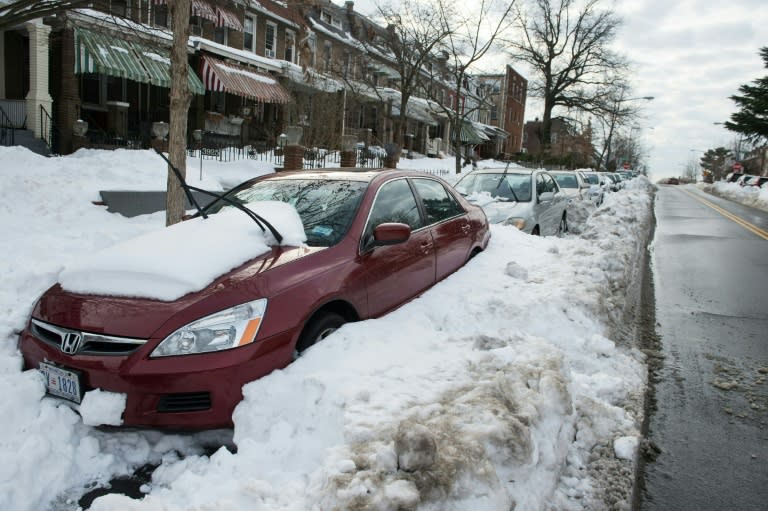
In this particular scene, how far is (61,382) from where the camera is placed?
3014mm

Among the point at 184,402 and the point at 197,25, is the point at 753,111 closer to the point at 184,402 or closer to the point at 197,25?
the point at 197,25

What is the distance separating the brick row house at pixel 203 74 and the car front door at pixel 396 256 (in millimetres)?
4792

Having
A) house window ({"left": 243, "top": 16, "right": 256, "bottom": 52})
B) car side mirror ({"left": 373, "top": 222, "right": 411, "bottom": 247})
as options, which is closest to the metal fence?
house window ({"left": 243, "top": 16, "right": 256, "bottom": 52})

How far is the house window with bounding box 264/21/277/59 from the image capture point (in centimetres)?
2778

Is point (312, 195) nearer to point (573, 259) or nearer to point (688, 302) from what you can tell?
point (573, 259)

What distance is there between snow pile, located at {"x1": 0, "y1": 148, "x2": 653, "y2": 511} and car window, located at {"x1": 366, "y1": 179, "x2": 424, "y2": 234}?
70cm

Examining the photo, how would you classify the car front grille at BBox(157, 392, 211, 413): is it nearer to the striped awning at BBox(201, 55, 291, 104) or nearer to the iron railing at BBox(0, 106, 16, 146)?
the iron railing at BBox(0, 106, 16, 146)

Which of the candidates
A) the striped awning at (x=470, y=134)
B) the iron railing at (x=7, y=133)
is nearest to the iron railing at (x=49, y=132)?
the iron railing at (x=7, y=133)

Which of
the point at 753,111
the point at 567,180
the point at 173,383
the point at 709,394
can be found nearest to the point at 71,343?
the point at 173,383

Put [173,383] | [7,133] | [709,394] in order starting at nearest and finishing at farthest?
[173,383], [709,394], [7,133]

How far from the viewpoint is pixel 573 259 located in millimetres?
6969

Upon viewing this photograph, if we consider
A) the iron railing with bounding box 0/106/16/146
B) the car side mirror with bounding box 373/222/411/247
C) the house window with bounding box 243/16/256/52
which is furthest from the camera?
the house window with bounding box 243/16/256/52

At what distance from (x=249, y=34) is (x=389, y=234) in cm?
2574

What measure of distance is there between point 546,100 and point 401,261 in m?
44.8
